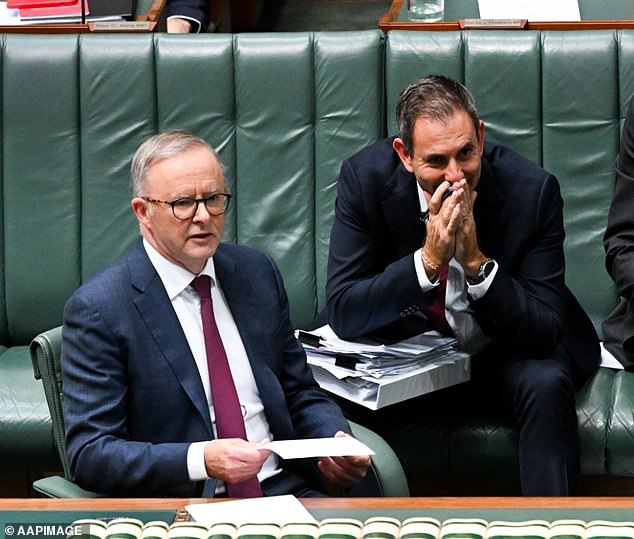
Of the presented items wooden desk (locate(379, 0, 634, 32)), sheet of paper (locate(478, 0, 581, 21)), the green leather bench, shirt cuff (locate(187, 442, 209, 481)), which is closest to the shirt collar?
shirt cuff (locate(187, 442, 209, 481))

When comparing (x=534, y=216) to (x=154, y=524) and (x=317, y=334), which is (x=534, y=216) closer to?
(x=317, y=334)

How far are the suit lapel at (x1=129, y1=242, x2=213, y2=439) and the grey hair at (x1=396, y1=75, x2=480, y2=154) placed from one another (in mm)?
831

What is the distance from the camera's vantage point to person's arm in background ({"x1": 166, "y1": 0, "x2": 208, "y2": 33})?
4.57m

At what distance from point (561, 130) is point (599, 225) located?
0.28 m

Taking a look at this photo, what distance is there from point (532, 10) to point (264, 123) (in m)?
0.90

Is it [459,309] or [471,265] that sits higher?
[471,265]

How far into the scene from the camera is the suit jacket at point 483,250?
313 cm

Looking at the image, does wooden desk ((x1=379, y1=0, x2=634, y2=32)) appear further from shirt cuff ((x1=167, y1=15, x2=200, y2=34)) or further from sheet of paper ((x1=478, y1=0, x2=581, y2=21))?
shirt cuff ((x1=167, y1=15, x2=200, y2=34))

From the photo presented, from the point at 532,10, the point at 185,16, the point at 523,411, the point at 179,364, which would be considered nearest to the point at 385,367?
the point at 523,411

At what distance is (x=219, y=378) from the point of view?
258cm

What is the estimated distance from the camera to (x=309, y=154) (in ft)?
12.5

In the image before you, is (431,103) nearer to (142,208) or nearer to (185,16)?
(142,208)

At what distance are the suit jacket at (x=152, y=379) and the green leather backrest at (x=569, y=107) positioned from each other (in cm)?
125

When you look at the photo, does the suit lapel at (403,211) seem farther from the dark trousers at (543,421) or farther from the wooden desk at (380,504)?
the wooden desk at (380,504)
